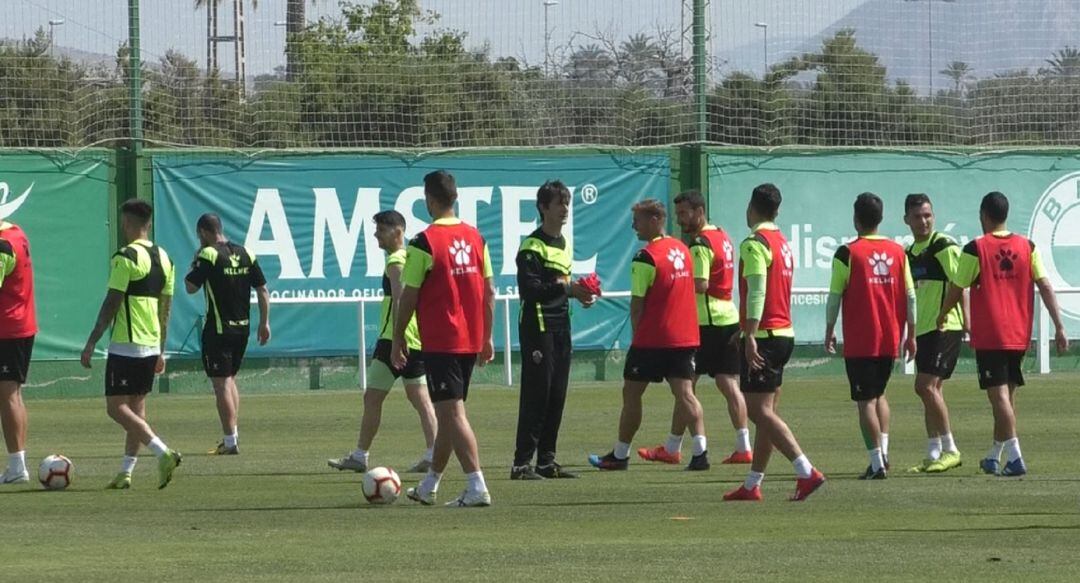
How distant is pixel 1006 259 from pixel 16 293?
717 cm

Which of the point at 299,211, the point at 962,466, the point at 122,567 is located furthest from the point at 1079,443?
the point at 299,211

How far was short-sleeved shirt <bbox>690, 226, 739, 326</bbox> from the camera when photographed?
49.1 feet

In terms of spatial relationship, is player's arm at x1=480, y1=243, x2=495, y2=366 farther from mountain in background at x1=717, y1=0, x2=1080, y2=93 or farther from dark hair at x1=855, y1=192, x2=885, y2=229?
mountain in background at x1=717, y1=0, x2=1080, y2=93

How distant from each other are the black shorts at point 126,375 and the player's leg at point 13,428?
0.76m

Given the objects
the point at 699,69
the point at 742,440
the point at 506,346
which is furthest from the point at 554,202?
the point at 699,69

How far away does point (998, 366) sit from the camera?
45.6ft

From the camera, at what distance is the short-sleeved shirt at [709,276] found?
1498 cm

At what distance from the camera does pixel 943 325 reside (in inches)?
564

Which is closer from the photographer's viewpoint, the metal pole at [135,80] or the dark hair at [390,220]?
the dark hair at [390,220]

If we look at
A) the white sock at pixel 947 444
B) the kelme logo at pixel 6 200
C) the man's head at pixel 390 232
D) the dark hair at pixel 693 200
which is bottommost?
the white sock at pixel 947 444

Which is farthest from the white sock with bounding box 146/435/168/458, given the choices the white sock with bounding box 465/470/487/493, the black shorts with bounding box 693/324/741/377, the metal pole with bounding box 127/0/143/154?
the metal pole with bounding box 127/0/143/154

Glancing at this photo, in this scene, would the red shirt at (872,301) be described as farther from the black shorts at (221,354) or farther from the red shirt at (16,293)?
the black shorts at (221,354)

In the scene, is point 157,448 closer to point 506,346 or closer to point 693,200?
point 693,200

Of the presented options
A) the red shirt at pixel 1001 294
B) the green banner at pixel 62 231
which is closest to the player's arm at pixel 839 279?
the red shirt at pixel 1001 294
